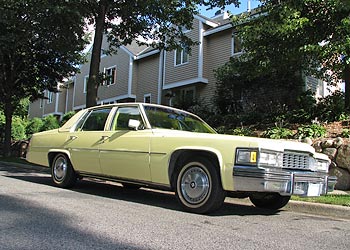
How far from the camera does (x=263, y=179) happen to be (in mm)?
5059

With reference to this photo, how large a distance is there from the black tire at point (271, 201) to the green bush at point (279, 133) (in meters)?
4.82

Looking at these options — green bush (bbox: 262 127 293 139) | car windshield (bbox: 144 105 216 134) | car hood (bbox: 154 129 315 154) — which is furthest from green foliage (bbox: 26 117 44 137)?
car hood (bbox: 154 129 315 154)

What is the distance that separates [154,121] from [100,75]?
7893 mm

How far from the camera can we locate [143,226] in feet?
15.6

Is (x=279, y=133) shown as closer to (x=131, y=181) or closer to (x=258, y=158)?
(x=131, y=181)

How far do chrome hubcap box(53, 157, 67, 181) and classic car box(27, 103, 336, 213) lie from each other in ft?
0.06

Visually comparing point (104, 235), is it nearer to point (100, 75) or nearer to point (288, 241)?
point (288, 241)

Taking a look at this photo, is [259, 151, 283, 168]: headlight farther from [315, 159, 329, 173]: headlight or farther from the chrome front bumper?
[315, 159, 329, 173]: headlight

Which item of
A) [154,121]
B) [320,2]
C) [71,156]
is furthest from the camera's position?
[320,2]

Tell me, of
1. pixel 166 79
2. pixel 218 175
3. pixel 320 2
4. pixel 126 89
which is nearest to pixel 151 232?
pixel 218 175

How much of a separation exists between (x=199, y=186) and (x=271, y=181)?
1.02m

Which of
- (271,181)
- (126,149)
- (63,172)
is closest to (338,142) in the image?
(271,181)

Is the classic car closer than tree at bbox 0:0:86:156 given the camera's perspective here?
Yes

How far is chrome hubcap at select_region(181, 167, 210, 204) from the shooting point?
5.51 metres
